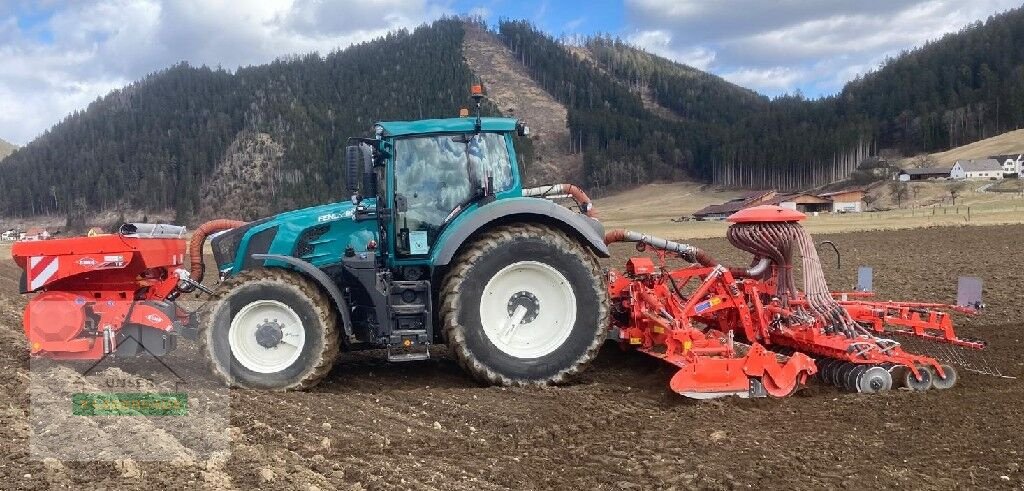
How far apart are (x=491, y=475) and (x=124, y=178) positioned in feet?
406

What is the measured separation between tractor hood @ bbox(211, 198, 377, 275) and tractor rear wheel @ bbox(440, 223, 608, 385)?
3.73 ft

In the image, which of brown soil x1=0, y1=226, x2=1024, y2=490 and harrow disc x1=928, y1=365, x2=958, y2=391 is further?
harrow disc x1=928, y1=365, x2=958, y2=391

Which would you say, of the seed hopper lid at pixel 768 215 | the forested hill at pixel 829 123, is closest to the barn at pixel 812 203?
the forested hill at pixel 829 123

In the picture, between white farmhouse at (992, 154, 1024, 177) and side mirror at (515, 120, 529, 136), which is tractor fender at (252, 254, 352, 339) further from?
white farmhouse at (992, 154, 1024, 177)

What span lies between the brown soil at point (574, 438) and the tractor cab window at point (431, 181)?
1404 millimetres

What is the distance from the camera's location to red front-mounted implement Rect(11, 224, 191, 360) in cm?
695

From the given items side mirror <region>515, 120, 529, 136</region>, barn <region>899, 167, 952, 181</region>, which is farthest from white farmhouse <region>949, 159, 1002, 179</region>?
side mirror <region>515, 120, 529, 136</region>

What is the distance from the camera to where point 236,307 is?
642cm

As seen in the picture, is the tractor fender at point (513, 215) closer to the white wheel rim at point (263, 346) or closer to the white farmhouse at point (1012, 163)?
the white wheel rim at point (263, 346)

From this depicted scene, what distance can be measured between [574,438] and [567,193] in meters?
3.02

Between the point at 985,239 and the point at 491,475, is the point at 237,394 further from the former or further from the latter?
the point at 985,239

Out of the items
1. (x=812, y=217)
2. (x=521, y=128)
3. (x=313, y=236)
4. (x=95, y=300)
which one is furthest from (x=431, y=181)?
(x=812, y=217)

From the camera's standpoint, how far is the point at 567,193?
25.0 ft

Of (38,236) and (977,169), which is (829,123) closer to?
(977,169)
